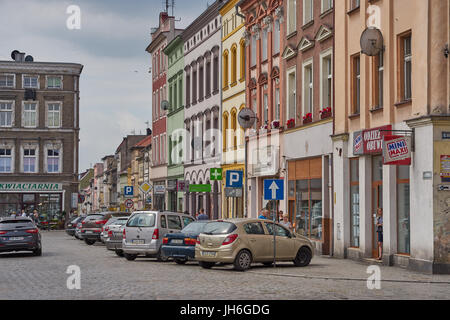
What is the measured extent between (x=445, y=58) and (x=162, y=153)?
4549cm

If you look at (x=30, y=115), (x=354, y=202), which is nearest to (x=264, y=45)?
(x=354, y=202)

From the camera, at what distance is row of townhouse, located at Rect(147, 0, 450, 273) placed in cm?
2275

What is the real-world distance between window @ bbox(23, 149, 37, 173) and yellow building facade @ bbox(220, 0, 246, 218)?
1477 inches

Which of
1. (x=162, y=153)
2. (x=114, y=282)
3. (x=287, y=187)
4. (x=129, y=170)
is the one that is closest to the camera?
(x=114, y=282)

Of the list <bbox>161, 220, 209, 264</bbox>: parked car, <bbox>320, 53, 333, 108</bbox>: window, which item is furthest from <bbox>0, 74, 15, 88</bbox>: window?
<bbox>161, 220, 209, 264</bbox>: parked car

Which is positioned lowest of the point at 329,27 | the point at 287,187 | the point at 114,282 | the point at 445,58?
the point at 114,282

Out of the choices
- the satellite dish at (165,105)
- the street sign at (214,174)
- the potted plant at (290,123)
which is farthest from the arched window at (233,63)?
the satellite dish at (165,105)

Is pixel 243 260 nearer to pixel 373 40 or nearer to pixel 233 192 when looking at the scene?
pixel 373 40

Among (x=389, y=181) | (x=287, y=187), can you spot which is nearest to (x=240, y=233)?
(x=389, y=181)

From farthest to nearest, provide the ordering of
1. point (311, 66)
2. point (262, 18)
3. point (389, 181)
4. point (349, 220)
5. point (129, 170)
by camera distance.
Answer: point (129, 170), point (262, 18), point (311, 66), point (349, 220), point (389, 181)

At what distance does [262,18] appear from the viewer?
135ft

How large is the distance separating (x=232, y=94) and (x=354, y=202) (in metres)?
18.9
